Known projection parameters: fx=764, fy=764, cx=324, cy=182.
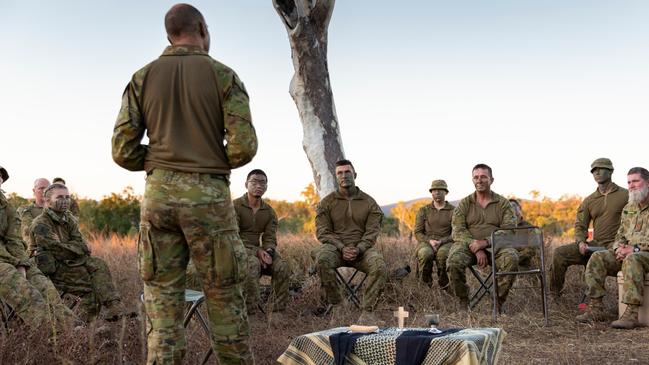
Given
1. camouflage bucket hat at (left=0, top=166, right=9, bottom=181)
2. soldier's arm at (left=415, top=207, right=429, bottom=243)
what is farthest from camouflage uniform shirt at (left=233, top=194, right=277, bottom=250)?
camouflage bucket hat at (left=0, top=166, right=9, bottom=181)

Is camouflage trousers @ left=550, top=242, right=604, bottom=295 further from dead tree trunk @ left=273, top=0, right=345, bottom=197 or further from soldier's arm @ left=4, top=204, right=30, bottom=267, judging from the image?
soldier's arm @ left=4, top=204, right=30, bottom=267

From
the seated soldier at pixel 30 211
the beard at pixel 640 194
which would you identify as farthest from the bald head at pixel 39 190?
the beard at pixel 640 194

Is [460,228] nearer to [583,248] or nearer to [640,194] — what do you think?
[583,248]

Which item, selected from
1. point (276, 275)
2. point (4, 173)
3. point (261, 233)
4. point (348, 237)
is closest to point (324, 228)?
point (348, 237)

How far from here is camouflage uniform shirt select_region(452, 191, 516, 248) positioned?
8.66 metres

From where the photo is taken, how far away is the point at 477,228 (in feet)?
28.7

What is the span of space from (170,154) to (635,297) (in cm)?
545

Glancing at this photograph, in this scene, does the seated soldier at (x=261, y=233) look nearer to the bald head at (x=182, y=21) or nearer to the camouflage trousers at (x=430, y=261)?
the camouflage trousers at (x=430, y=261)

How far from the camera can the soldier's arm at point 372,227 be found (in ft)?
27.6

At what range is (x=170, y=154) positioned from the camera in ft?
12.0

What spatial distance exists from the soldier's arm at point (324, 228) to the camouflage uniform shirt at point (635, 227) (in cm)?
300

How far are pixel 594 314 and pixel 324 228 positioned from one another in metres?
3.02

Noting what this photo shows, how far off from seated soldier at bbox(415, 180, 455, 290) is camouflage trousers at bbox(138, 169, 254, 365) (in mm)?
5462

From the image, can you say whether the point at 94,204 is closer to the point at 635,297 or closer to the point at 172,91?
the point at 635,297
